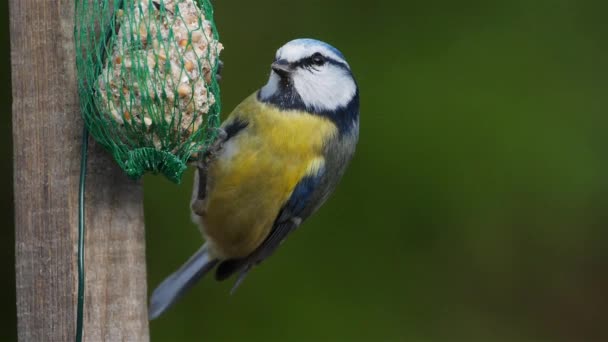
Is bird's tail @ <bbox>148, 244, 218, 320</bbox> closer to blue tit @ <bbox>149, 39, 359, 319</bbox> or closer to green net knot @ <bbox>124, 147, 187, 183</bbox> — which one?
blue tit @ <bbox>149, 39, 359, 319</bbox>

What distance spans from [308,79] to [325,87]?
0.06 metres

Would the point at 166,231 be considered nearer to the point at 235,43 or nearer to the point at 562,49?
the point at 235,43

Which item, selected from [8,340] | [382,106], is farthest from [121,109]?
[382,106]

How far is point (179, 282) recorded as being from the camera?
9.45 feet

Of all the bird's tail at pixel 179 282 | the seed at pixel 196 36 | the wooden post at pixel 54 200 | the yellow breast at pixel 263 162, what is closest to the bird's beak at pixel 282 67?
the yellow breast at pixel 263 162

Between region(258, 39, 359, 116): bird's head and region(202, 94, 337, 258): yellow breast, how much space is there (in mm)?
29

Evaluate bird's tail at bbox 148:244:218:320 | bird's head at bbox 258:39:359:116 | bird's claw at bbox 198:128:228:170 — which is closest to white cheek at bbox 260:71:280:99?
bird's head at bbox 258:39:359:116

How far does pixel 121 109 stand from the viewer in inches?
77.0

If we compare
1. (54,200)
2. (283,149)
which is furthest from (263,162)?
(54,200)

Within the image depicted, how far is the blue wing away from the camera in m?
2.57

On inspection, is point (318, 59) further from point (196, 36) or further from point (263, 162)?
point (196, 36)

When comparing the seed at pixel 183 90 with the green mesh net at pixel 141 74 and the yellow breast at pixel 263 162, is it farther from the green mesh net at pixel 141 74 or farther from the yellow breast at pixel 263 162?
the yellow breast at pixel 263 162

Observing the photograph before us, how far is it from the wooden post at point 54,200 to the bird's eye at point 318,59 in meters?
0.66

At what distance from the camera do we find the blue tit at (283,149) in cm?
246
